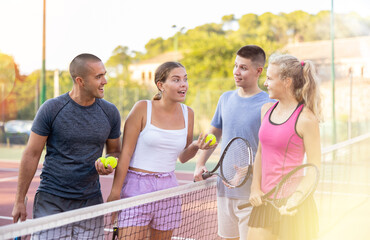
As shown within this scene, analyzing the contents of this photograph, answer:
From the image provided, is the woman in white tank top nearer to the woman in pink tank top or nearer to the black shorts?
the black shorts

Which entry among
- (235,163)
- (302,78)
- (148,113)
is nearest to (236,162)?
(235,163)

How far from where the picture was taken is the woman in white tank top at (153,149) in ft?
10.3

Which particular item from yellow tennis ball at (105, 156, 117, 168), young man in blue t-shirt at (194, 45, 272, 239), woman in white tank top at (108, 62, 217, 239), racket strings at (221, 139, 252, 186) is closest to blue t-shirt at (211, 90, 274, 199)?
young man in blue t-shirt at (194, 45, 272, 239)

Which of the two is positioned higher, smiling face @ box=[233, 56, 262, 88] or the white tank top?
smiling face @ box=[233, 56, 262, 88]

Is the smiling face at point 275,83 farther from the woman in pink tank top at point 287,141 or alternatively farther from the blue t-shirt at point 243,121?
the blue t-shirt at point 243,121

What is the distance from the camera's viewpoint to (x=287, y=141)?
9.16 feet

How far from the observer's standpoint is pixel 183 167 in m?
13.4

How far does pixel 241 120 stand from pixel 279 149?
2.34ft

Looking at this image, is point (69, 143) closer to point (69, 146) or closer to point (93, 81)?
point (69, 146)

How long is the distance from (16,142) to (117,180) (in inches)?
758

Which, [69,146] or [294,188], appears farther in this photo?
[69,146]

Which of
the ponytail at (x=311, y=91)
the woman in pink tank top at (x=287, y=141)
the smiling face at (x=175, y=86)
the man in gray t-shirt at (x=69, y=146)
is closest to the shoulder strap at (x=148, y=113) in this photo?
the smiling face at (x=175, y=86)

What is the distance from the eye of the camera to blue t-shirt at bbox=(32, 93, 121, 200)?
9.88ft

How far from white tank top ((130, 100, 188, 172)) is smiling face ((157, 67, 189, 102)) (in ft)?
0.45
